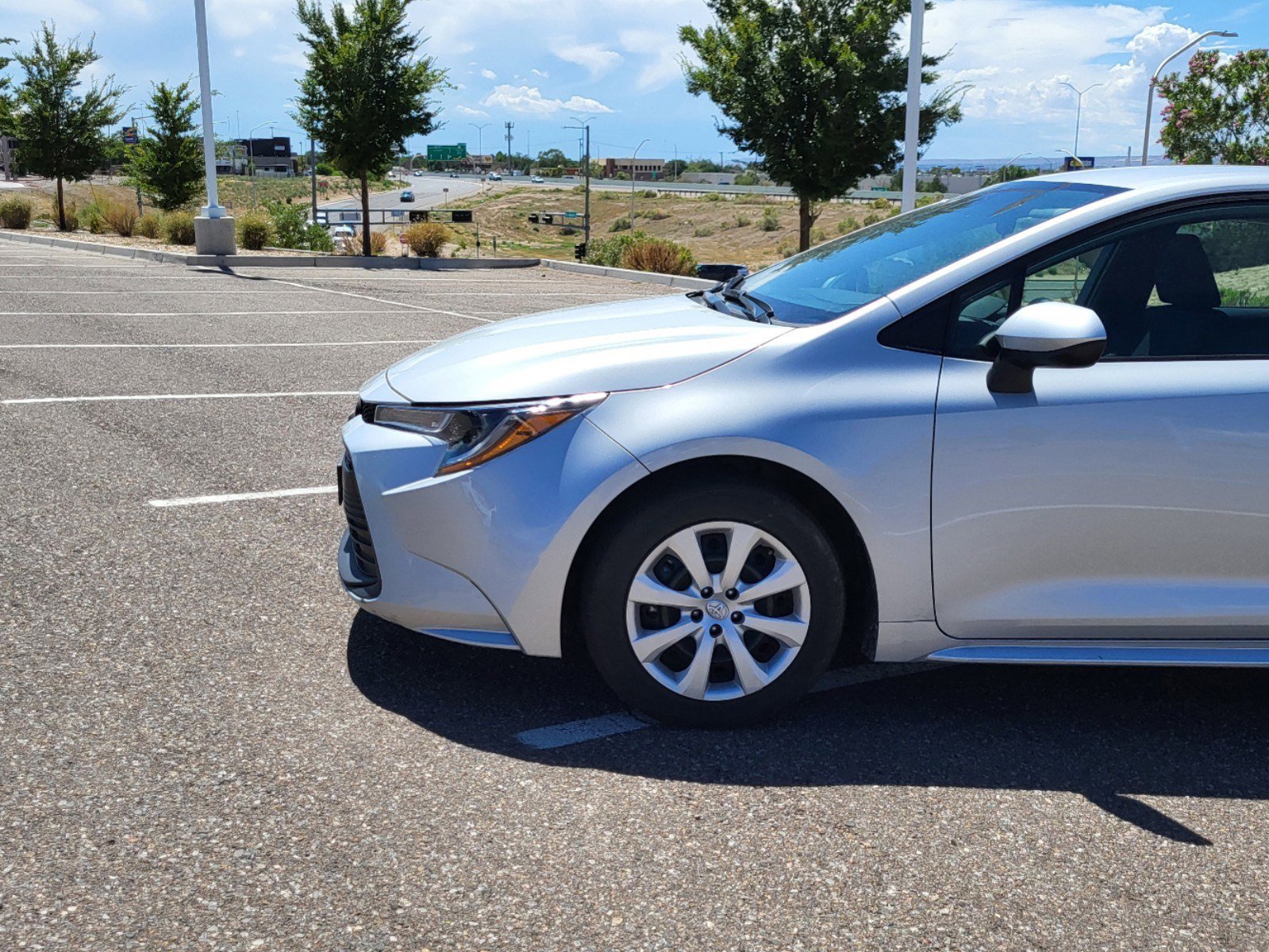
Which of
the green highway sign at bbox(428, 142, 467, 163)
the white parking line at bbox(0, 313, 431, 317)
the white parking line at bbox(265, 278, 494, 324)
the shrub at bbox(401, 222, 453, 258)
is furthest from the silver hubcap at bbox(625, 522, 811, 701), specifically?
the green highway sign at bbox(428, 142, 467, 163)

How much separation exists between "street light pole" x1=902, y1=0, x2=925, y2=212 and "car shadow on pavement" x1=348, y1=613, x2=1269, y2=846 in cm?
1523

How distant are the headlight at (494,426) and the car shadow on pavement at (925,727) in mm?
766

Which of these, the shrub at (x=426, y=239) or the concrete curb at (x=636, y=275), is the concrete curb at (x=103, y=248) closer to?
the shrub at (x=426, y=239)

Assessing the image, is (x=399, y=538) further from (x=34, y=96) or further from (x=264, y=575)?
(x=34, y=96)

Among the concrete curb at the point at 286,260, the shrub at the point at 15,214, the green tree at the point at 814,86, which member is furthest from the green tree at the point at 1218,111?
the shrub at the point at 15,214

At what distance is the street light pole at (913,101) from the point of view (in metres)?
18.2

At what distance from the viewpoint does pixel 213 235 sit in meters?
22.9

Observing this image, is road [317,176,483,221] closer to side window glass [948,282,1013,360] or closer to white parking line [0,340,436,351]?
white parking line [0,340,436,351]

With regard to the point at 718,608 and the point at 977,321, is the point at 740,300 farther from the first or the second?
the point at 718,608

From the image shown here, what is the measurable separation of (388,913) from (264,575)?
236cm

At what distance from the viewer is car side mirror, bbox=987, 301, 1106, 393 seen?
10.6 feet

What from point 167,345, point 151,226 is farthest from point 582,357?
point 151,226

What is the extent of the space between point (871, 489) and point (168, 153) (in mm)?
35936

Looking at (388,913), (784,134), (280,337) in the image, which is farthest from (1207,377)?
(784,134)
